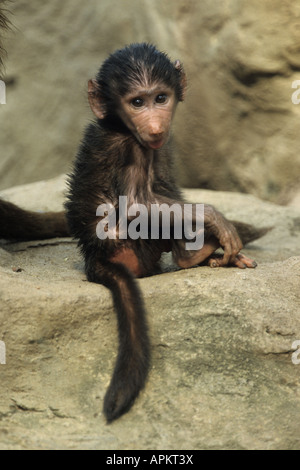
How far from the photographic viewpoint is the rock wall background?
Answer: 6977mm

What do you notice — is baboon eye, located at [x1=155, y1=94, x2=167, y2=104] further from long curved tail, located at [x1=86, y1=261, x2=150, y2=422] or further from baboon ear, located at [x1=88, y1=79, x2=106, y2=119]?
long curved tail, located at [x1=86, y1=261, x2=150, y2=422]

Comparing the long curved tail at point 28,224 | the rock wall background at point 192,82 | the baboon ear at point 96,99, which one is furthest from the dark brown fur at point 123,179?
the rock wall background at point 192,82

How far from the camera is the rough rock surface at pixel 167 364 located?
3.10 m

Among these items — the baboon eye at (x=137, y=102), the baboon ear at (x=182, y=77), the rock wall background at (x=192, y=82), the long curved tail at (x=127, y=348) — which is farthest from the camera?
the rock wall background at (x=192, y=82)

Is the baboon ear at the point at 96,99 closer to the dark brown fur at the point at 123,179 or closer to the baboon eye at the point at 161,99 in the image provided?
the dark brown fur at the point at 123,179

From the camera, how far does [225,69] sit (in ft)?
23.7

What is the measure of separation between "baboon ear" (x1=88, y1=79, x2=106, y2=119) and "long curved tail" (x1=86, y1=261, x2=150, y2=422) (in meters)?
1.03

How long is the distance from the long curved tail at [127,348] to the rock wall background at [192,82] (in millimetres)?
3542

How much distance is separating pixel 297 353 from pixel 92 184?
62.4 inches

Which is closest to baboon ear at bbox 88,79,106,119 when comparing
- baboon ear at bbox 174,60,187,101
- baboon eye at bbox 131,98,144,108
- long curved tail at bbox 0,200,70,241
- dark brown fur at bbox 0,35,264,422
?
dark brown fur at bbox 0,35,264,422

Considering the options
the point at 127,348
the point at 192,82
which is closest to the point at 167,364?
the point at 127,348

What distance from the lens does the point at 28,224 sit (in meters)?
5.31

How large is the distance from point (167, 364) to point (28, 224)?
2.24 metres

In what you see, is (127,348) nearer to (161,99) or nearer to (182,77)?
(161,99)
